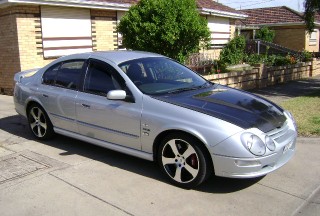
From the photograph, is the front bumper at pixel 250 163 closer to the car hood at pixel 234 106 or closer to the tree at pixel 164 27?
the car hood at pixel 234 106

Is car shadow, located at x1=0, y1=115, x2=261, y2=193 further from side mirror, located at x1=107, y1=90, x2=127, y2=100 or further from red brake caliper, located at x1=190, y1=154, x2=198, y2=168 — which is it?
side mirror, located at x1=107, y1=90, x2=127, y2=100

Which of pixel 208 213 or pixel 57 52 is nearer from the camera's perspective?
pixel 208 213

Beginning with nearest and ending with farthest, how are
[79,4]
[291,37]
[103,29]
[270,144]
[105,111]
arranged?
1. [270,144]
2. [105,111]
3. [79,4]
4. [103,29]
5. [291,37]

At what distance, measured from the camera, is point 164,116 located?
443cm

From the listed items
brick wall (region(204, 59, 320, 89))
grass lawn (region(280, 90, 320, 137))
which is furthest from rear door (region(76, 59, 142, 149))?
brick wall (region(204, 59, 320, 89))

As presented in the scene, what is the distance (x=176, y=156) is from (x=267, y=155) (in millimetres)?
1038

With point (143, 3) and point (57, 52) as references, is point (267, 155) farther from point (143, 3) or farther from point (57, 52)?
point (57, 52)

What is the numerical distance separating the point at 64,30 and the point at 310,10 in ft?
26.5

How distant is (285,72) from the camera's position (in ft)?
47.7

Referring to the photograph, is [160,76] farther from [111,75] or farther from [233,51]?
[233,51]

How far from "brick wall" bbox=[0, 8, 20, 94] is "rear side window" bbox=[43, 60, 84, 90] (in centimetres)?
553

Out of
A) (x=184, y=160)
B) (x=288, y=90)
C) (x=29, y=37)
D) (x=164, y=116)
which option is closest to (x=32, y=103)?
(x=164, y=116)

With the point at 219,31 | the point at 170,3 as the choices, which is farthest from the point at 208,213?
the point at 219,31

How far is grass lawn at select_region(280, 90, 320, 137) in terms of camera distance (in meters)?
6.92
